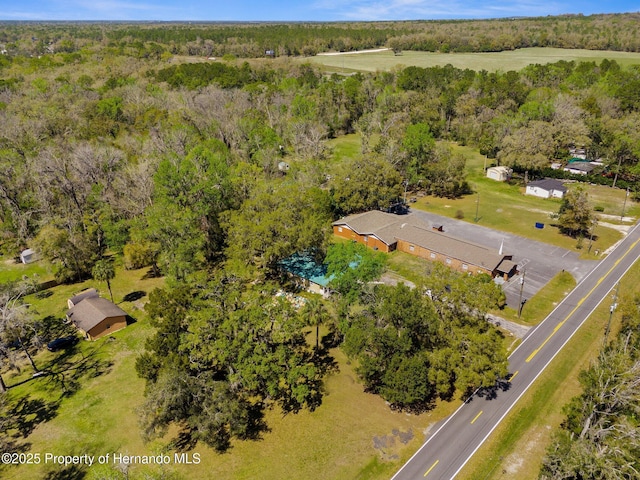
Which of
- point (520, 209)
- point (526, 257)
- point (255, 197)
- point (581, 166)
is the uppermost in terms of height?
point (255, 197)

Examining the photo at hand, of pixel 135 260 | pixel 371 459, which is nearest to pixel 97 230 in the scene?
pixel 135 260

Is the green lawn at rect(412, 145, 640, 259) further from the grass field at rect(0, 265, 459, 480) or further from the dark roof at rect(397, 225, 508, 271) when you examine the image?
the grass field at rect(0, 265, 459, 480)

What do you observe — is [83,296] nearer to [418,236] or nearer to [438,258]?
[418,236]

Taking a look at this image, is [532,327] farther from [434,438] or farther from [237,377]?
[237,377]

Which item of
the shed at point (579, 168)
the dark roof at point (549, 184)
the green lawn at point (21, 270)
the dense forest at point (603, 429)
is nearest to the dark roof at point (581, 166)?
the shed at point (579, 168)

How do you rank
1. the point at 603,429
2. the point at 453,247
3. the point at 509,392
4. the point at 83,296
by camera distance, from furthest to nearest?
the point at 453,247 → the point at 83,296 → the point at 509,392 → the point at 603,429

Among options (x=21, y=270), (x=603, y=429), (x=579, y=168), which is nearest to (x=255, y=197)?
(x=21, y=270)
